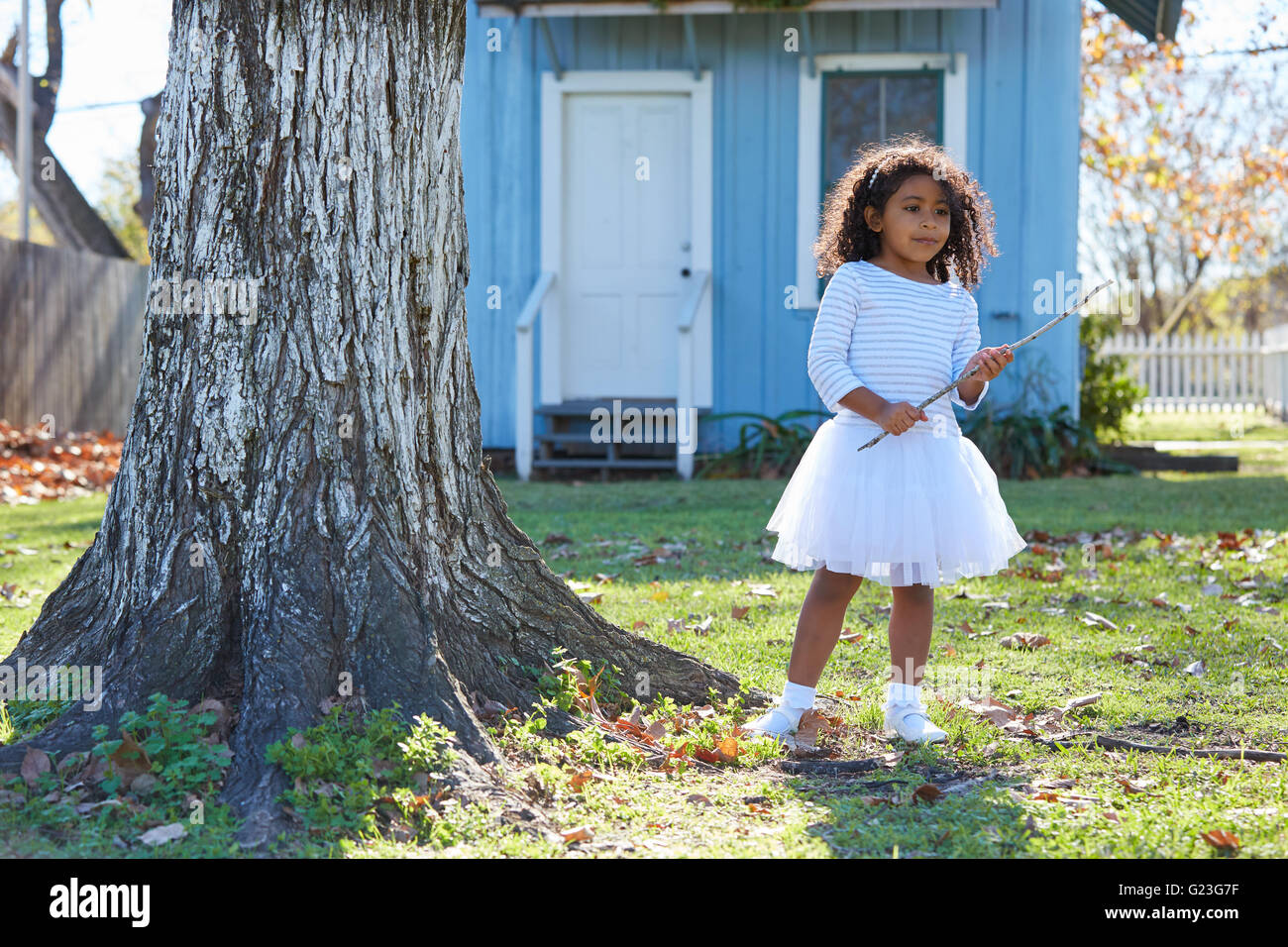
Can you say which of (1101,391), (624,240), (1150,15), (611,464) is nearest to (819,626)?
(611,464)

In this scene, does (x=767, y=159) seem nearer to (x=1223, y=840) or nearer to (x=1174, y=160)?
(x=1223, y=840)

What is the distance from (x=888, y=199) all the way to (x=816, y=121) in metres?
7.00

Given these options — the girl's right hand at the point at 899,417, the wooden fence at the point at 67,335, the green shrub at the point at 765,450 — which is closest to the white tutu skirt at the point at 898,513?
the girl's right hand at the point at 899,417

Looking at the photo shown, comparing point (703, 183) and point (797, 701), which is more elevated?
point (703, 183)

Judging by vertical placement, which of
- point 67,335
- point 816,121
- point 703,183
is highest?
point 816,121

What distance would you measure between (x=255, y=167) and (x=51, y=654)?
1336 millimetres

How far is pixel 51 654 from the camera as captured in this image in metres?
3.28

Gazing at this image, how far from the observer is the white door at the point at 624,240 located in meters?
10.5

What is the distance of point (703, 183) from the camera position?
10.4 meters

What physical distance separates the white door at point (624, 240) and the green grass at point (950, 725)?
3.53 meters
